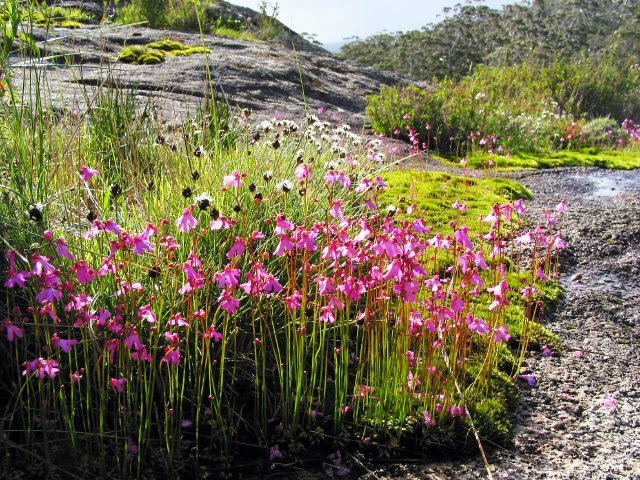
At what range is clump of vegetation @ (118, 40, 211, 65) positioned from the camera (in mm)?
9626

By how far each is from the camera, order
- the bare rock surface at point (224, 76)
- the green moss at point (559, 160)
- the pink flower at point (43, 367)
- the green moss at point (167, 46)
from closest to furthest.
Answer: the pink flower at point (43, 367) < the bare rock surface at point (224, 76) < the green moss at point (559, 160) < the green moss at point (167, 46)

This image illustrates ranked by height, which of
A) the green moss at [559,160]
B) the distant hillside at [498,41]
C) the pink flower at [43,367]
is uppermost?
the distant hillside at [498,41]

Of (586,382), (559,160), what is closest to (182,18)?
(559,160)

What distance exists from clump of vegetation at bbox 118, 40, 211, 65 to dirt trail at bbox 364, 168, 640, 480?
6.27 m

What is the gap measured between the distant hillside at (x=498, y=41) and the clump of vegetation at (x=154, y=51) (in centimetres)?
1099

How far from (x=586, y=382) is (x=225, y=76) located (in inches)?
299

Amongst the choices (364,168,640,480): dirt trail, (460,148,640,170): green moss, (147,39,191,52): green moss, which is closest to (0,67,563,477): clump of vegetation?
(364,168,640,480): dirt trail

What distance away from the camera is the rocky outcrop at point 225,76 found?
7.58 meters

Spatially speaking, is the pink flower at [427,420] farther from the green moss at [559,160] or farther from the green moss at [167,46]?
the green moss at [167,46]

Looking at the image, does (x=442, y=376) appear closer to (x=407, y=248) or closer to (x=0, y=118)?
(x=407, y=248)

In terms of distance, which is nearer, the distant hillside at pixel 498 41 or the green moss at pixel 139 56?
the green moss at pixel 139 56

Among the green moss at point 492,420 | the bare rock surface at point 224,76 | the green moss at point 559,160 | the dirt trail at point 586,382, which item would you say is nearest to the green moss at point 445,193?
the dirt trail at point 586,382

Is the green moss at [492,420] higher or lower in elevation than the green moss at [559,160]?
lower

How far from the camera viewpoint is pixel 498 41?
26.4m
